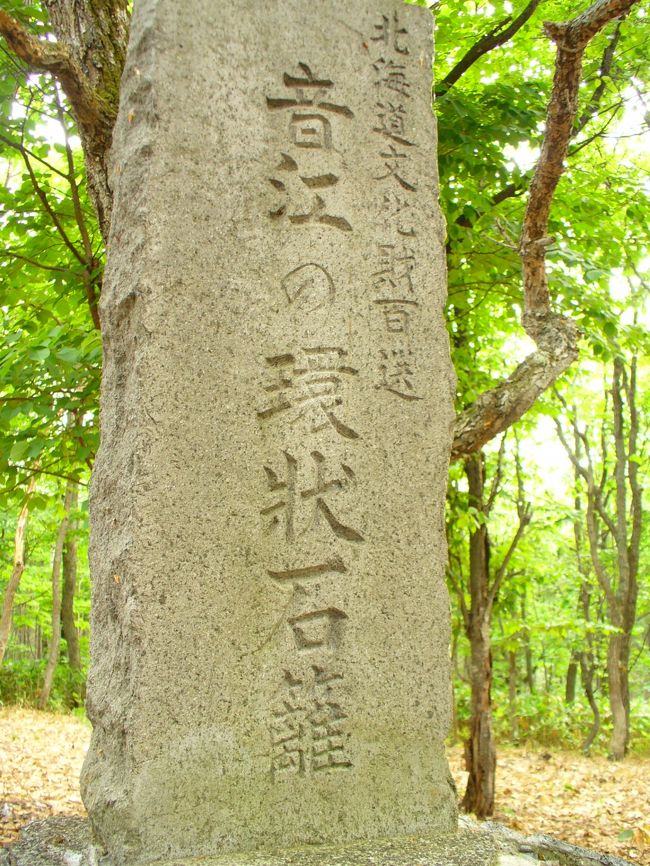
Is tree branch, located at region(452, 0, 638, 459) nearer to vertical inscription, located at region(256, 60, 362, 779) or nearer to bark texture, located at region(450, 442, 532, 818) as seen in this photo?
vertical inscription, located at region(256, 60, 362, 779)

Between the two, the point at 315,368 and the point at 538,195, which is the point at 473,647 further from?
the point at 315,368

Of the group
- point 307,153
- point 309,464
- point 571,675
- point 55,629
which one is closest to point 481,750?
point 309,464

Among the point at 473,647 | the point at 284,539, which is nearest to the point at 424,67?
the point at 284,539

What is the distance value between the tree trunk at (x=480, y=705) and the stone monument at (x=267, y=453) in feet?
12.1

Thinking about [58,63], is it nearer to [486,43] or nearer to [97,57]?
[97,57]

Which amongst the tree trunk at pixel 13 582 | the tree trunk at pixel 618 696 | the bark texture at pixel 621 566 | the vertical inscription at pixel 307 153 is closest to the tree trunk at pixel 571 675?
the bark texture at pixel 621 566

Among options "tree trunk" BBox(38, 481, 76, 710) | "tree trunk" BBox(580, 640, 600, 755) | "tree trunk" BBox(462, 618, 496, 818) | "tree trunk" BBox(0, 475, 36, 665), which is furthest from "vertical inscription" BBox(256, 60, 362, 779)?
"tree trunk" BBox(580, 640, 600, 755)

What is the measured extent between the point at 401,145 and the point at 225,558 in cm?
187

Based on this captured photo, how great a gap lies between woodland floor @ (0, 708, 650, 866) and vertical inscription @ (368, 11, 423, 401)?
3.48 m

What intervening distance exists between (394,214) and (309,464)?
44.0 inches

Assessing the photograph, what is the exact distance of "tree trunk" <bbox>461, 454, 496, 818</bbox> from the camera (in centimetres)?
624

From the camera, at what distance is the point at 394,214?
3215 millimetres

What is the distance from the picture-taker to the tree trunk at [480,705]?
20.5 feet

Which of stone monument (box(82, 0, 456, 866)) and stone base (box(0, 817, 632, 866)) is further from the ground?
stone monument (box(82, 0, 456, 866))
